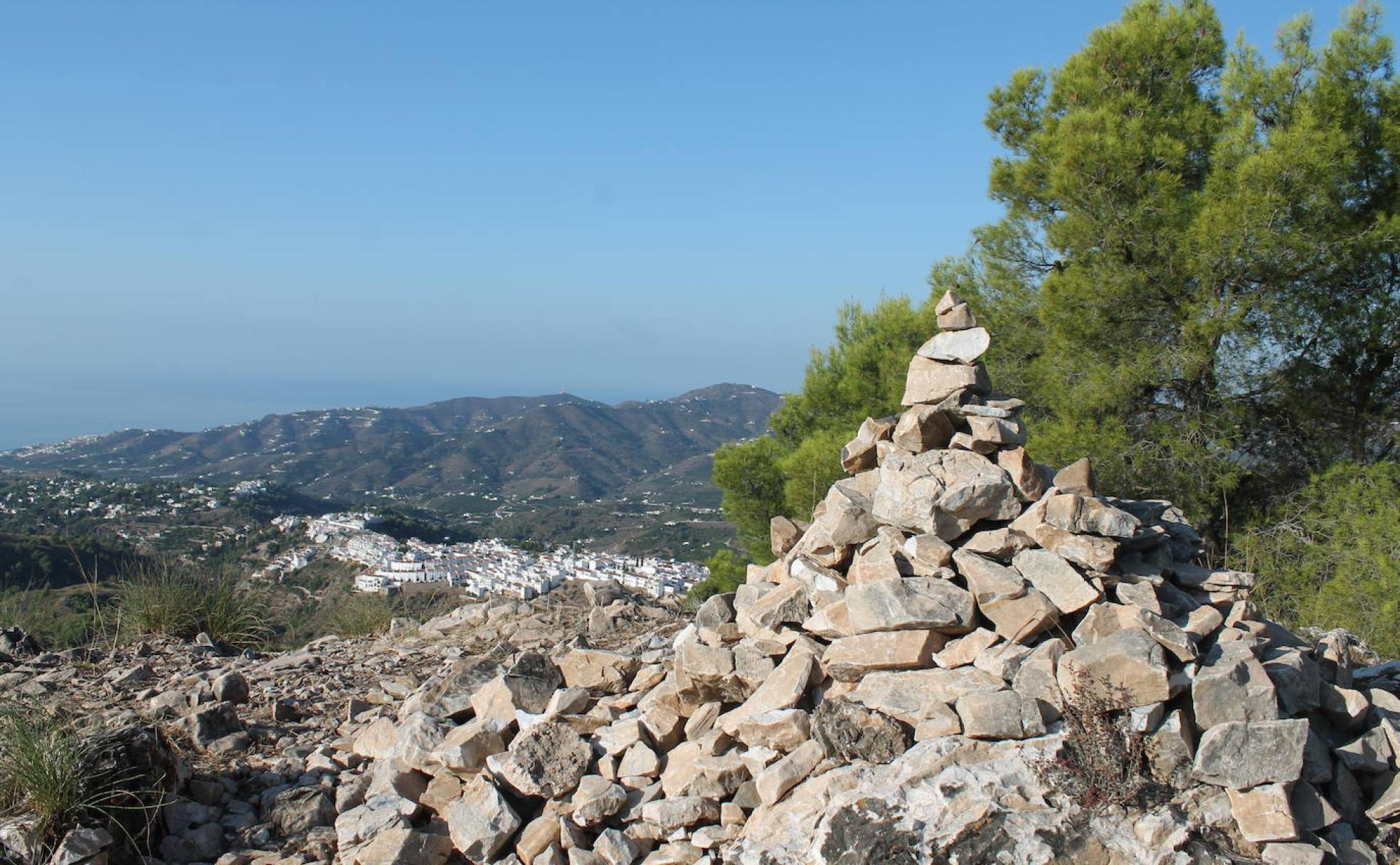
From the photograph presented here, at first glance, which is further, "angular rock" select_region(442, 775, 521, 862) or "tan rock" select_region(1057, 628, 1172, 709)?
"angular rock" select_region(442, 775, 521, 862)

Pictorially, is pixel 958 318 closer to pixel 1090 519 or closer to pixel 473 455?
pixel 1090 519

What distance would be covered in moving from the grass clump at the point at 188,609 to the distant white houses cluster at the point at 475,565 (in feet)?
14.8

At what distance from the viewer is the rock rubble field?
4227 mm

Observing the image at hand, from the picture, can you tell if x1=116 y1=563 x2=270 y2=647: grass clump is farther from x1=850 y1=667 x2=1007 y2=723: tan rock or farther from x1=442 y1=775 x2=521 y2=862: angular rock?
x1=850 y1=667 x2=1007 y2=723: tan rock

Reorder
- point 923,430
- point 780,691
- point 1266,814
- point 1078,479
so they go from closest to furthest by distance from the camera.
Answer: point 1266,814
point 780,691
point 1078,479
point 923,430

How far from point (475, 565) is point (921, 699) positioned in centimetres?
2623

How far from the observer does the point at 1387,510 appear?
10320 millimetres

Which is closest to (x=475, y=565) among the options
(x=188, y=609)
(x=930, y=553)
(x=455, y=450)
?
(x=188, y=609)

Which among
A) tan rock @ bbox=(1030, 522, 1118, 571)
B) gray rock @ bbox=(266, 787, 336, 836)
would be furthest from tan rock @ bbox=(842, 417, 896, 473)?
gray rock @ bbox=(266, 787, 336, 836)

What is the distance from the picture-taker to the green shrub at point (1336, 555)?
9.69 meters

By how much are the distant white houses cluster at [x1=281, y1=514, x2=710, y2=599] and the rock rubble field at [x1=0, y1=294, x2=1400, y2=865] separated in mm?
7872

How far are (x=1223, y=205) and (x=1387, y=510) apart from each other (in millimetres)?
3989

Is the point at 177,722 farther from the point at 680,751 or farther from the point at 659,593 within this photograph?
the point at 659,593

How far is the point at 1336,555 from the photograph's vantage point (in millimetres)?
10500
